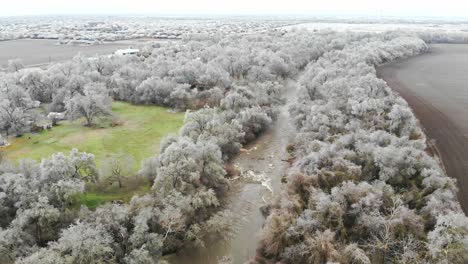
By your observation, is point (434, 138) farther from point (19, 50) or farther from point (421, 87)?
point (19, 50)

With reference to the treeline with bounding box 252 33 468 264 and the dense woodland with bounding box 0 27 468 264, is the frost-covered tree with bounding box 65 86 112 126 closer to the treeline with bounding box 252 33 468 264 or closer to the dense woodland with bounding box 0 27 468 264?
the dense woodland with bounding box 0 27 468 264

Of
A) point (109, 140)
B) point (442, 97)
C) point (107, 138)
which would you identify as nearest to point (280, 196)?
point (109, 140)

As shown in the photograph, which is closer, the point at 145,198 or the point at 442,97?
the point at 145,198

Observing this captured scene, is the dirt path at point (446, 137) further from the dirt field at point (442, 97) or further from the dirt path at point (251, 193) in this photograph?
the dirt path at point (251, 193)

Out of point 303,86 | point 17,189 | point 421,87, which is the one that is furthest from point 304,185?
point 421,87

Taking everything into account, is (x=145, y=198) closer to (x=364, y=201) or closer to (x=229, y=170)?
(x=229, y=170)
